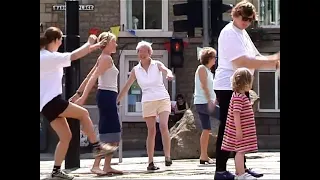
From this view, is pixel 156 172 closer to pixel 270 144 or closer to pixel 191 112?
pixel 191 112

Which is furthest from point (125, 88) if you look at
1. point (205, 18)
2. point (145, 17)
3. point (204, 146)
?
point (145, 17)

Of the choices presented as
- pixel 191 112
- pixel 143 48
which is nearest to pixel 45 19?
pixel 191 112

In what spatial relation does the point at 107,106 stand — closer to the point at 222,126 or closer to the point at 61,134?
the point at 61,134

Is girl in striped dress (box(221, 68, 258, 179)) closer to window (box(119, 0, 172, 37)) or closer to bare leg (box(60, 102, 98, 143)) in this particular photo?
bare leg (box(60, 102, 98, 143))

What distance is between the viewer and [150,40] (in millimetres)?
20016

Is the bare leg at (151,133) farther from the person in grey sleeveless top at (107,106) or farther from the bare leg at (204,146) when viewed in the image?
the bare leg at (204,146)

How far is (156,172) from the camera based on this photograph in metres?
7.55

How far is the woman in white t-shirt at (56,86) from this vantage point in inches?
236

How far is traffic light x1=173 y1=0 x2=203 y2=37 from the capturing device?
1198 centimetres

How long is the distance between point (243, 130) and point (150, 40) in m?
14.0

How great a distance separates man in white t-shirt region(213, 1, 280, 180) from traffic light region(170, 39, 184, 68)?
13.2 metres

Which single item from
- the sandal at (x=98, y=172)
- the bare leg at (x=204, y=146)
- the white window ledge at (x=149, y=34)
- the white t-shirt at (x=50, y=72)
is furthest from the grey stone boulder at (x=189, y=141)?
the white window ledge at (x=149, y=34)
